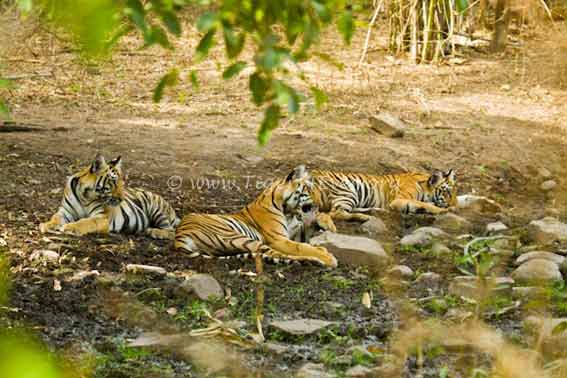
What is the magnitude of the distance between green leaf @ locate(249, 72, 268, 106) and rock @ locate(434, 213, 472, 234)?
662 cm

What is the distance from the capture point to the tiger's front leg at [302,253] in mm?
6242

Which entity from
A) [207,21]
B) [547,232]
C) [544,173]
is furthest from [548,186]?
[207,21]

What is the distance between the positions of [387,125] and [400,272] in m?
4.31

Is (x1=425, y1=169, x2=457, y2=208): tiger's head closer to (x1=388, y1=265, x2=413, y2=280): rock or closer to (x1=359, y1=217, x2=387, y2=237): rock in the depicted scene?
(x1=359, y1=217, x2=387, y2=237): rock

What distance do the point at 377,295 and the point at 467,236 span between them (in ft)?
5.82

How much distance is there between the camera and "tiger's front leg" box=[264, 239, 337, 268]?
624cm

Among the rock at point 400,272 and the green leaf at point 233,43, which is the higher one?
the green leaf at point 233,43

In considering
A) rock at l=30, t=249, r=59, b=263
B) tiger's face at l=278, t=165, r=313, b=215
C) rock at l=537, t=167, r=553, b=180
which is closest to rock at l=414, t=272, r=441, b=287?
tiger's face at l=278, t=165, r=313, b=215

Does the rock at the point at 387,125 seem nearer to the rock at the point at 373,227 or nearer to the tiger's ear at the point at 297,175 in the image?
the rock at the point at 373,227

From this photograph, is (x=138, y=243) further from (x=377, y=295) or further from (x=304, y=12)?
(x=304, y=12)

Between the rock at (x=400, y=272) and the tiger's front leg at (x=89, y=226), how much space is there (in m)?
1.92

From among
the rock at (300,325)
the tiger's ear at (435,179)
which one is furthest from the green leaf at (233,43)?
the tiger's ear at (435,179)

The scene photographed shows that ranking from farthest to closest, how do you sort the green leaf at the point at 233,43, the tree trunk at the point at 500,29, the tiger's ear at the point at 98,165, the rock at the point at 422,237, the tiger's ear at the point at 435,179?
the tree trunk at the point at 500,29 < the tiger's ear at the point at 435,179 < the rock at the point at 422,237 < the tiger's ear at the point at 98,165 < the green leaf at the point at 233,43

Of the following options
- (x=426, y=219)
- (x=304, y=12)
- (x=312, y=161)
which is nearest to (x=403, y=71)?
(x=312, y=161)
